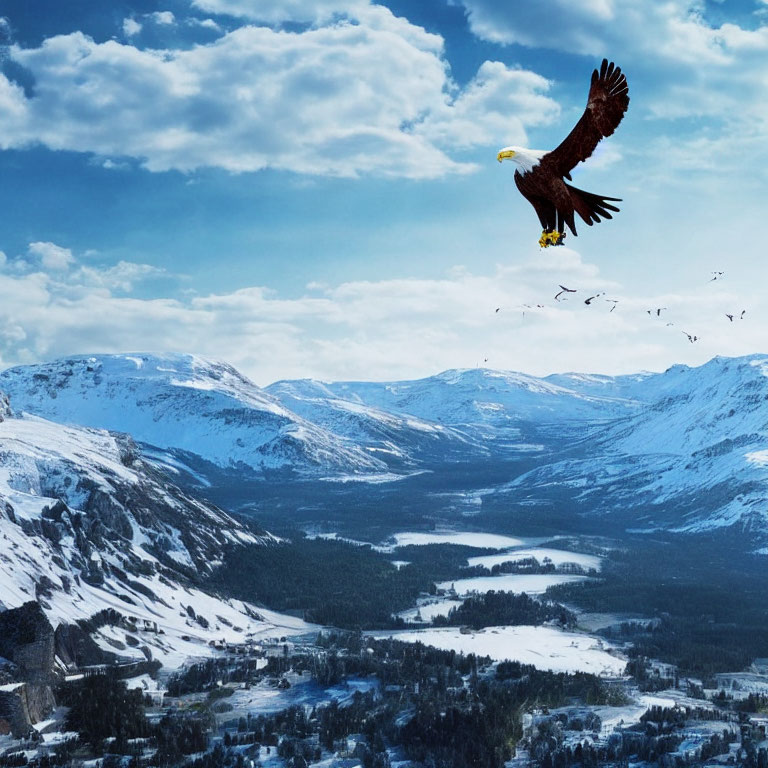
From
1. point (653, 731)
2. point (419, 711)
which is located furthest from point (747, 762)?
point (419, 711)

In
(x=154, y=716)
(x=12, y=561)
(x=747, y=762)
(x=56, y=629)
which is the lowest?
(x=747, y=762)

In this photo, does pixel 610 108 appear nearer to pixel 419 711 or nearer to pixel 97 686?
pixel 419 711

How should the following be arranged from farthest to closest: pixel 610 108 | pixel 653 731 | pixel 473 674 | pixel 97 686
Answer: pixel 473 674
pixel 97 686
pixel 653 731
pixel 610 108

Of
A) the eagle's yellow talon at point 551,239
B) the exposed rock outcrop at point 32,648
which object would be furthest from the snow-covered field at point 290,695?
the eagle's yellow talon at point 551,239

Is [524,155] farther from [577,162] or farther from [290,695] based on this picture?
Result: [290,695]

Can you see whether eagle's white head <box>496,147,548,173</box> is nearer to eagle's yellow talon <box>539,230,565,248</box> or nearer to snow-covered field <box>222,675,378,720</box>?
eagle's yellow talon <box>539,230,565,248</box>

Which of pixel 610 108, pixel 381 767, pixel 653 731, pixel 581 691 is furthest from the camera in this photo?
pixel 581 691
